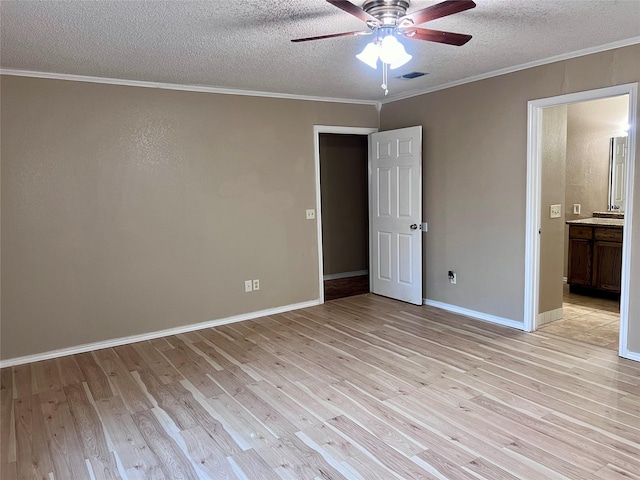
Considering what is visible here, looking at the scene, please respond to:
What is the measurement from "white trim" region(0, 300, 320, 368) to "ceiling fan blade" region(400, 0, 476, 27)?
3.49 metres

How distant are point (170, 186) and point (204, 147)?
0.53m

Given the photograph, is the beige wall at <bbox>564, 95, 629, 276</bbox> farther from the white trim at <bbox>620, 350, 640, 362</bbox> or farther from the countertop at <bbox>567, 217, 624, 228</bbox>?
the white trim at <bbox>620, 350, 640, 362</bbox>

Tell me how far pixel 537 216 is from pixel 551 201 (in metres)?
0.39

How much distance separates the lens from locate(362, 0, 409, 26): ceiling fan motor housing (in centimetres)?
243

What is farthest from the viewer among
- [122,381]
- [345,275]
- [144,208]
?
[345,275]

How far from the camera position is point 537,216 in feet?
13.9

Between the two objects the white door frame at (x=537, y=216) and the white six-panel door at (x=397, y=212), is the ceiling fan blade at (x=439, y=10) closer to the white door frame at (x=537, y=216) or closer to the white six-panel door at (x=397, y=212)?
the white door frame at (x=537, y=216)

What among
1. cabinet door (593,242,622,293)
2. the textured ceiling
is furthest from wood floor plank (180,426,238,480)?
cabinet door (593,242,622,293)

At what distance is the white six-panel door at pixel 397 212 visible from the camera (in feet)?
17.0

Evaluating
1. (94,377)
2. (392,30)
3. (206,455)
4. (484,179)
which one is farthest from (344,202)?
(206,455)

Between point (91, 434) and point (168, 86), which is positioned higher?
point (168, 86)

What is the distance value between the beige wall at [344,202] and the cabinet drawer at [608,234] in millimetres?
3208

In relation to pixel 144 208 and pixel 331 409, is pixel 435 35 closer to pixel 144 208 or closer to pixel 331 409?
pixel 331 409

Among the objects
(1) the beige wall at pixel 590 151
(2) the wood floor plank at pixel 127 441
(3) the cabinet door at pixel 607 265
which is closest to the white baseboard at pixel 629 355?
(3) the cabinet door at pixel 607 265
